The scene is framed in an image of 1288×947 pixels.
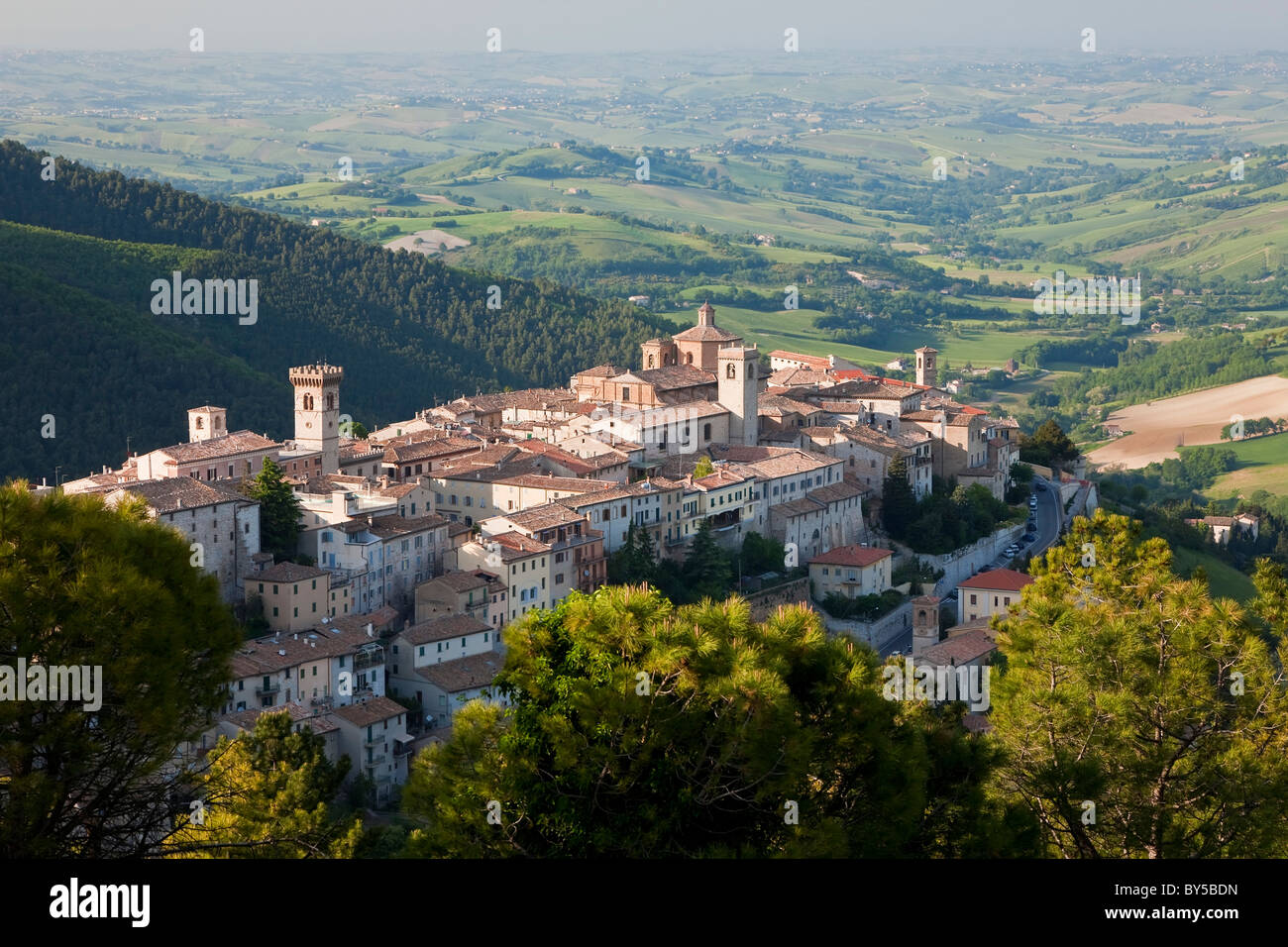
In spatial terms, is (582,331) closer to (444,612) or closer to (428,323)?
(428,323)

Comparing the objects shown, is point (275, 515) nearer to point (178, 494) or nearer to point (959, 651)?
point (178, 494)

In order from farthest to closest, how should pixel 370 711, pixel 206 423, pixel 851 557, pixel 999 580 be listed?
pixel 206 423, pixel 851 557, pixel 999 580, pixel 370 711

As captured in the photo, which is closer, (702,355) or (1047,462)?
(702,355)

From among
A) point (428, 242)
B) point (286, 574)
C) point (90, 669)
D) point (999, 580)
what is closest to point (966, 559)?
point (999, 580)

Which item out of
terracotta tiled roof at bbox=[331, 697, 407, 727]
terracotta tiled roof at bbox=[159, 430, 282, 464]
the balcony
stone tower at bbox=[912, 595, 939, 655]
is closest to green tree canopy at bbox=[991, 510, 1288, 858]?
terracotta tiled roof at bbox=[331, 697, 407, 727]

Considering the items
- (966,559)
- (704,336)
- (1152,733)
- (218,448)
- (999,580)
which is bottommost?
(966,559)

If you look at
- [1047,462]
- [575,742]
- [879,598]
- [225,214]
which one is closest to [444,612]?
[879,598]

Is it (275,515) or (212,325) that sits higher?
(275,515)
